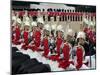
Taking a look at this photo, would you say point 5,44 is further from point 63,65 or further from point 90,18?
point 90,18

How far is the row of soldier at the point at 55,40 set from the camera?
5.26 ft

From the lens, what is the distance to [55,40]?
1.68 m

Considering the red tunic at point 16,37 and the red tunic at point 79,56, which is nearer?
the red tunic at point 16,37

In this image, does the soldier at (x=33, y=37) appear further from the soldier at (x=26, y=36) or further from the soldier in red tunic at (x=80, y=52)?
the soldier in red tunic at (x=80, y=52)

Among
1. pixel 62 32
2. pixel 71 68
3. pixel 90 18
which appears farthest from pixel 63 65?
pixel 90 18

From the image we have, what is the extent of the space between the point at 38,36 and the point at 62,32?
18 centimetres

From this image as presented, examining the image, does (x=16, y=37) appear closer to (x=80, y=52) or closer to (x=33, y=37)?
Answer: (x=33, y=37)

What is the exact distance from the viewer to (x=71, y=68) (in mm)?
Answer: 1709

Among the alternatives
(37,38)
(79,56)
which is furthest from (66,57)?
(37,38)

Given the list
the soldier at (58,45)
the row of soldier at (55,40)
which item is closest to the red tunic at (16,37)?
the row of soldier at (55,40)

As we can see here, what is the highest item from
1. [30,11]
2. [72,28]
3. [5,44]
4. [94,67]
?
[30,11]

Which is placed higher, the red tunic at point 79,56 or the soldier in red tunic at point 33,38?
the soldier in red tunic at point 33,38

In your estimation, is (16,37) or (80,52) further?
(80,52)

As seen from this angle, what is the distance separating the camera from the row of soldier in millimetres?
1604
